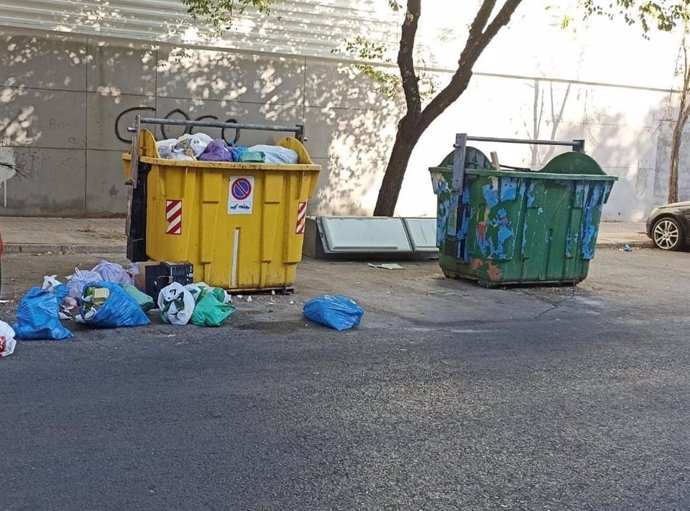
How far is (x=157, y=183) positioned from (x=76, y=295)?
152 cm

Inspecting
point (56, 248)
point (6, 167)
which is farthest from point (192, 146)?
point (6, 167)

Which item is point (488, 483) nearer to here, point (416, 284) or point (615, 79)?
point (416, 284)

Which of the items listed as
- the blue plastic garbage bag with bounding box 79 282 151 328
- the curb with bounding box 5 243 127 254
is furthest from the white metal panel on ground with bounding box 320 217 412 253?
the blue plastic garbage bag with bounding box 79 282 151 328

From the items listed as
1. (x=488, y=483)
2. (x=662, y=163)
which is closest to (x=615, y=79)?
(x=662, y=163)

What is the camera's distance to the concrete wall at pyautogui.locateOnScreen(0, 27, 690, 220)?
44.3ft

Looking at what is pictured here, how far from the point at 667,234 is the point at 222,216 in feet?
32.7

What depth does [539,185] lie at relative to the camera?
9.53 meters

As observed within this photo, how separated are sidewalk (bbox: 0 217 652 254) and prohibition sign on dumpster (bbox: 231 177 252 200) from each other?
350 cm

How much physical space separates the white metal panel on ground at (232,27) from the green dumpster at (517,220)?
19.9ft

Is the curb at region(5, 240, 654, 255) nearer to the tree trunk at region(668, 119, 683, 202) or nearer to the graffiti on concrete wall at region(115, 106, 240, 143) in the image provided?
the graffiti on concrete wall at region(115, 106, 240, 143)

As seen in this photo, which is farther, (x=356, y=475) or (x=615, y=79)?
(x=615, y=79)

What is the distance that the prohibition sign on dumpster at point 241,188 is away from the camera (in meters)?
8.10

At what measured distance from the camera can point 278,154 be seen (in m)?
8.50

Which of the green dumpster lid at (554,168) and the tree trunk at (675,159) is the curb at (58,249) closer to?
the green dumpster lid at (554,168)
